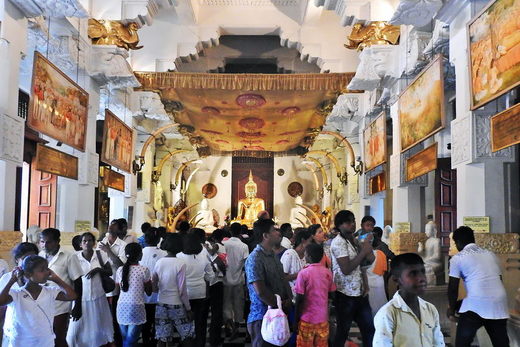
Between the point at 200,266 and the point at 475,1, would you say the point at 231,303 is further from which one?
the point at 475,1

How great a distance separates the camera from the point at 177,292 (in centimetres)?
607

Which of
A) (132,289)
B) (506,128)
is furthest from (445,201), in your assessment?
(132,289)

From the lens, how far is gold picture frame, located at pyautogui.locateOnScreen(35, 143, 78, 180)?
9.09 meters

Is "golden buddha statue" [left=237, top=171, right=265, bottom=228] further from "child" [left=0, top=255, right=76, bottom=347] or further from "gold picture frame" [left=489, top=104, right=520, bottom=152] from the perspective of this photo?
"child" [left=0, top=255, right=76, bottom=347]

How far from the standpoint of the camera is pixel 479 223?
23.9 ft

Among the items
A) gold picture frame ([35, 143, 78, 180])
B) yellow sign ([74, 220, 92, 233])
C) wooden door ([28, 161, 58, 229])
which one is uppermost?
gold picture frame ([35, 143, 78, 180])

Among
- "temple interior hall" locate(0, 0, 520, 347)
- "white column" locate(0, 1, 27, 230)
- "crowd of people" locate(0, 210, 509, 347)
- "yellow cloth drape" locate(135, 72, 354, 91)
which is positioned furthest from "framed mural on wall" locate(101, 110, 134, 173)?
"crowd of people" locate(0, 210, 509, 347)

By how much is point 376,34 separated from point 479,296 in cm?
765

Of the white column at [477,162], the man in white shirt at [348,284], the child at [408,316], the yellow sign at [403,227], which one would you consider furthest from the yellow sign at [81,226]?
the child at [408,316]

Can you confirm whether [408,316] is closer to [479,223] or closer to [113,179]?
[479,223]

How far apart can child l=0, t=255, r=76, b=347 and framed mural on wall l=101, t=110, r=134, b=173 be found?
8.12 m

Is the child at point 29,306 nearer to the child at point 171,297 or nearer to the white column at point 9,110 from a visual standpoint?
the child at point 171,297

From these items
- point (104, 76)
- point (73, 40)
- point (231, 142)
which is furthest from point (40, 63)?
point (231, 142)

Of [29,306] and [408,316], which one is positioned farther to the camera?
[29,306]
